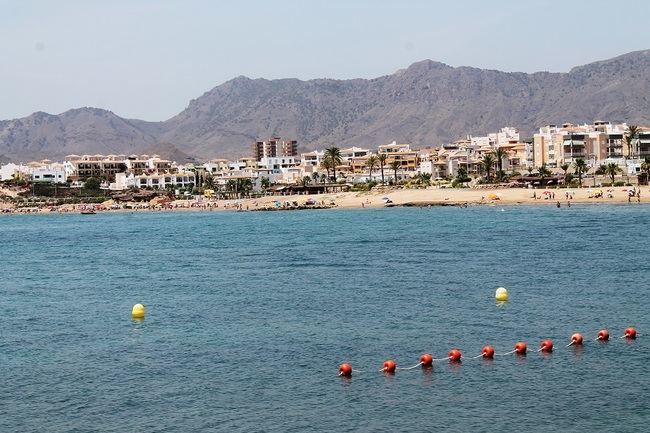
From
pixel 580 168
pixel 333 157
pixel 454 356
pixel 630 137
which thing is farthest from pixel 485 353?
pixel 333 157

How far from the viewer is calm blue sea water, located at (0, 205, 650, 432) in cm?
2575

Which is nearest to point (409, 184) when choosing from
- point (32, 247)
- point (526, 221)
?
point (526, 221)

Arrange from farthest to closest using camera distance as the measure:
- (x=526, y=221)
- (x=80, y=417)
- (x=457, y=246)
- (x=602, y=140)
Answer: (x=602, y=140)
(x=526, y=221)
(x=457, y=246)
(x=80, y=417)

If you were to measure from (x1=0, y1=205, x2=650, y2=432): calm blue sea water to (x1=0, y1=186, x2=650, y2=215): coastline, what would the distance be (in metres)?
53.9

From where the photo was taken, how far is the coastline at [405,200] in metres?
124

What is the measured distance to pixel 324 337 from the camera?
3478 centimetres

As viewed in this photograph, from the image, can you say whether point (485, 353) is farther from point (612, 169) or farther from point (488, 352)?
point (612, 169)

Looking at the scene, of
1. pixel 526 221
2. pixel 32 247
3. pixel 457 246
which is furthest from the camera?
pixel 526 221

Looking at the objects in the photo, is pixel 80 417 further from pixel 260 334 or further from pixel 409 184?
pixel 409 184

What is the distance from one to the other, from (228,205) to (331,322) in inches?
4832

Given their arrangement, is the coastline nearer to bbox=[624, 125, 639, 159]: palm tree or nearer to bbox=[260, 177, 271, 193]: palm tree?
bbox=[260, 177, 271, 193]: palm tree

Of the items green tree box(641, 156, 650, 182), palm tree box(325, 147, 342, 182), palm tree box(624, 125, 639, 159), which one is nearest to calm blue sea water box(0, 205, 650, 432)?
green tree box(641, 156, 650, 182)

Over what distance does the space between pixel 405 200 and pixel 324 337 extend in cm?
10599

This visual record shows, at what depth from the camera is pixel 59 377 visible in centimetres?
3002
